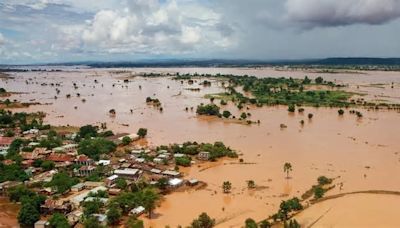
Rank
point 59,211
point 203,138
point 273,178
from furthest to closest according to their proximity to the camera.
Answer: point 203,138
point 273,178
point 59,211

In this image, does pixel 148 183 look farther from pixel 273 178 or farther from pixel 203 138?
pixel 203 138

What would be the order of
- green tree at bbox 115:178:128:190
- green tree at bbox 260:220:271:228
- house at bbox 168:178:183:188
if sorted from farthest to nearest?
1. house at bbox 168:178:183:188
2. green tree at bbox 115:178:128:190
3. green tree at bbox 260:220:271:228

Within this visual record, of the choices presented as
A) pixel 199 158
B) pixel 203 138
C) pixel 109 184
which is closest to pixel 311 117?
pixel 203 138

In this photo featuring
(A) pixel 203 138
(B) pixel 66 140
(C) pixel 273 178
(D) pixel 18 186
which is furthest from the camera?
(A) pixel 203 138

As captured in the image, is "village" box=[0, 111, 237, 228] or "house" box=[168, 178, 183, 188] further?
"house" box=[168, 178, 183, 188]

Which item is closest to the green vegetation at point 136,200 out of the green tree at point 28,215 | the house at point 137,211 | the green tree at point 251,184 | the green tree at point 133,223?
the house at point 137,211

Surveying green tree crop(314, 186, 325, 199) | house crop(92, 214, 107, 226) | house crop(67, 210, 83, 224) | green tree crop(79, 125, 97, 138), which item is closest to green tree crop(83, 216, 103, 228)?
house crop(92, 214, 107, 226)

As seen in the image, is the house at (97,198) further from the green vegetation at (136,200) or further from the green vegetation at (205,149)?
the green vegetation at (205,149)

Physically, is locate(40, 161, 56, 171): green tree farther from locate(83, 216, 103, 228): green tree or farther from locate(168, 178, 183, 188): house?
locate(83, 216, 103, 228): green tree
